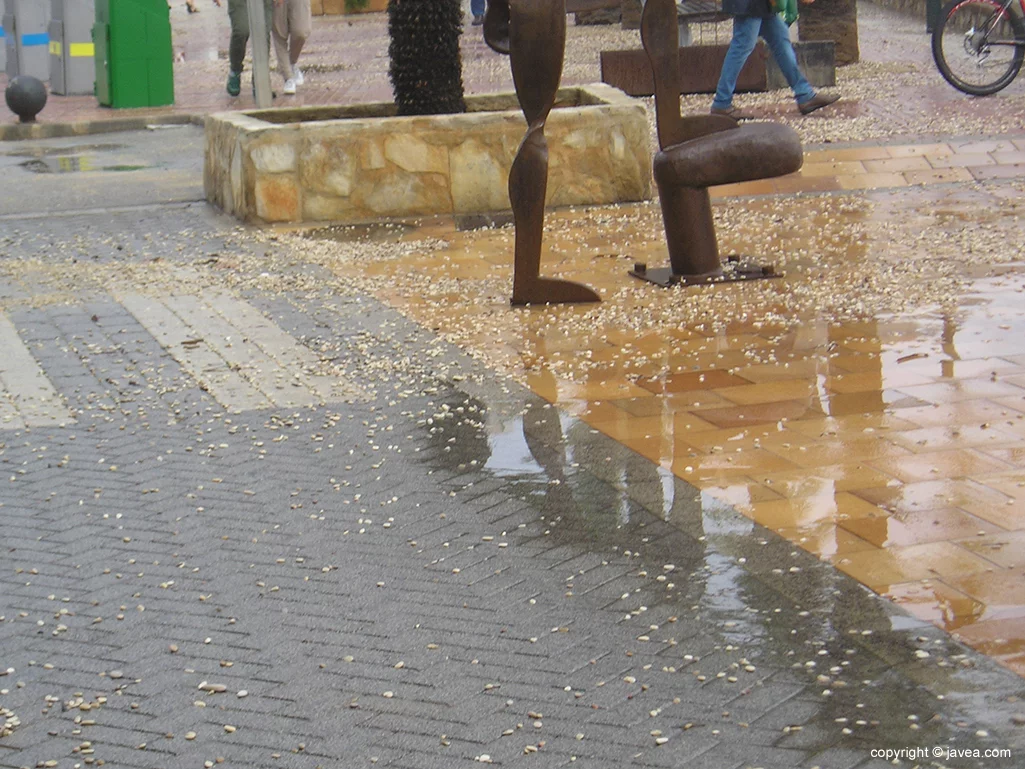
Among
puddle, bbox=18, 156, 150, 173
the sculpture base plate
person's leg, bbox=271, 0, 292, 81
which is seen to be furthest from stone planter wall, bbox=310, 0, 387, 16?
the sculpture base plate

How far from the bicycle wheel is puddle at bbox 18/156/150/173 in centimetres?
676

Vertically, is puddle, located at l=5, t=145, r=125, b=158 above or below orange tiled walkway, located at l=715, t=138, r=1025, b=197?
below

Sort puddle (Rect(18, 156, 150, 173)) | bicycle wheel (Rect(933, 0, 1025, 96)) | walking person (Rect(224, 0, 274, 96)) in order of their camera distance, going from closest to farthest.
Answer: puddle (Rect(18, 156, 150, 173))
bicycle wheel (Rect(933, 0, 1025, 96))
walking person (Rect(224, 0, 274, 96))

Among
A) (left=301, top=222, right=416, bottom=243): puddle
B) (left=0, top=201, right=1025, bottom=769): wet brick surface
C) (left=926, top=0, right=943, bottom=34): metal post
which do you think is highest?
(left=926, top=0, right=943, bottom=34): metal post

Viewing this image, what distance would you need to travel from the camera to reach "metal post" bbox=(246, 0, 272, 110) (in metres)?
12.9

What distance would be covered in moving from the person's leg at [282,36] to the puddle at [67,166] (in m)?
3.73

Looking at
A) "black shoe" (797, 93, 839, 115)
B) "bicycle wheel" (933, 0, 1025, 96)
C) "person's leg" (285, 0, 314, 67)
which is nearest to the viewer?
"black shoe" (797, 93, 839, 115)

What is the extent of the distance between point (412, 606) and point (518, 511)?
2.31 feet

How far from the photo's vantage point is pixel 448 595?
12.4 feet

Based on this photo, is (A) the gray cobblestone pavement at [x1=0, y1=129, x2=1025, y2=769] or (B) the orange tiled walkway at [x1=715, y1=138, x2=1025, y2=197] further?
(B) the orange tiled walkway at [x1=715, y1=138, x2=1025, y2=197]

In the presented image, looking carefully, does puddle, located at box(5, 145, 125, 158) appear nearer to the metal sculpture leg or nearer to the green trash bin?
the green trash bin

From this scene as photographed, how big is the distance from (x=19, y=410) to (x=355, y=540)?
1.98 metres

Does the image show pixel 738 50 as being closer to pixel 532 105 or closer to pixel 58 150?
pixel 532 105

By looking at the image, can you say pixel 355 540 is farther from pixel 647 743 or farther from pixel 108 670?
pixel 647 743
